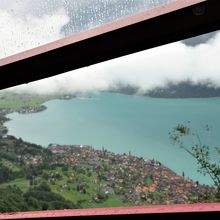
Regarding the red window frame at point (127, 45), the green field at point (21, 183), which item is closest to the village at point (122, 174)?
the green field at point (21, 183)

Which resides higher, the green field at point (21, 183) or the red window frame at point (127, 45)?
the green field at point (21, 183)

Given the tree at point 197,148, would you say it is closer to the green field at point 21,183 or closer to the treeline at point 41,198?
the treeline at point 41,198

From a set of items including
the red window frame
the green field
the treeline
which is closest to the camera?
the red window frame

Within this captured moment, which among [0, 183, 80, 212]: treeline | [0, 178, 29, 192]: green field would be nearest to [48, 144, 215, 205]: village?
[0, 183, 80, 212]: treeline

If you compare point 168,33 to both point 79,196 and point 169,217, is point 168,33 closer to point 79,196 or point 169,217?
point 169,217

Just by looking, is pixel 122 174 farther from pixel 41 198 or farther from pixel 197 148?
pixel 197 148

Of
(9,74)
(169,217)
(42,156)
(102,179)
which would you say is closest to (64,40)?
(9,74)

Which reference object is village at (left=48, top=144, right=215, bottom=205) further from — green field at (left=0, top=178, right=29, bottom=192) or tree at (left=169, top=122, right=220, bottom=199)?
tree at (left=169, top=122, right=220, bottom=199)

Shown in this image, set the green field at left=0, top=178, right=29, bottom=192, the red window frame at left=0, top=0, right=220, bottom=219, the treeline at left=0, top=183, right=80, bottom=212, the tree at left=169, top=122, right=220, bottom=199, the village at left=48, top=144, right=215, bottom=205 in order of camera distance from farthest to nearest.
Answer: the green field at left=0, top=178, right=29, bottom=192, the village at left=48, top=144, right=215, bottom=205, the treeline at left=0, top=183, right=80, bottom=212, the tree at left=169, top=122, right=220, bottom=199, the red window frame at left=0, top=0, right=220, bottom=219
